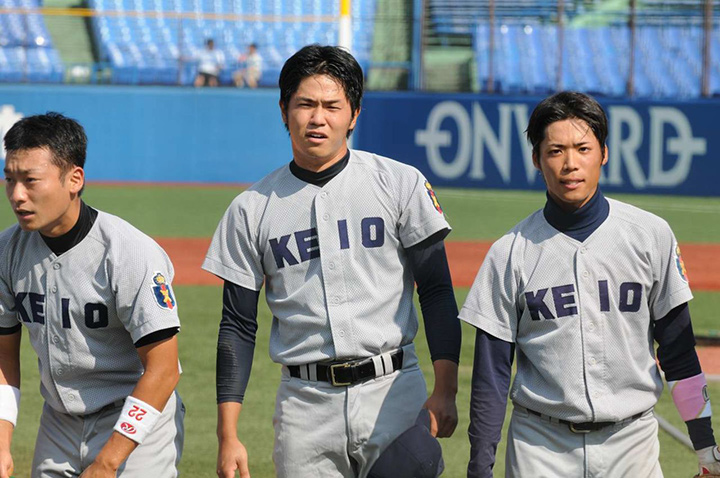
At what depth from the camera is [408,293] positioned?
3400mm

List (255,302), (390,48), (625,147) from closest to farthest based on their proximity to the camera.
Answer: (255,302) < (625,147) < (390,48)

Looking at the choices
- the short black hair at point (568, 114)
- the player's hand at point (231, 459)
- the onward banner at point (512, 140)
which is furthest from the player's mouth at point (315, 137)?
the onward banner at point (512, 140)

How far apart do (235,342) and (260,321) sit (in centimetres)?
561

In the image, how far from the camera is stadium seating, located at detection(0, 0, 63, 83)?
2109 centimetres

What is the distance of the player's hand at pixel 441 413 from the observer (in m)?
3.13

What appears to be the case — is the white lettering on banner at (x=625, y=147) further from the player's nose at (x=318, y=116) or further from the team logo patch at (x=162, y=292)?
the team logo patch at (x=162, y=292)

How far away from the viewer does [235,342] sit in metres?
3.35

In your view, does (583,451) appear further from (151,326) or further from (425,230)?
(151,326)

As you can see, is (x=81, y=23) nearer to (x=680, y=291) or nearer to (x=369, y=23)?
(x=369, y=23)

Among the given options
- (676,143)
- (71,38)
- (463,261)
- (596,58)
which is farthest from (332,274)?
(71,38)

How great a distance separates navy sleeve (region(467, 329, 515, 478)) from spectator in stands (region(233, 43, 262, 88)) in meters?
18.3

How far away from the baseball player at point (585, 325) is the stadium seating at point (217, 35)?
1847 cm

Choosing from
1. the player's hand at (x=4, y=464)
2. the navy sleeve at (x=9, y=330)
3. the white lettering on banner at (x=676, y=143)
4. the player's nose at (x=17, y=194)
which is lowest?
the white lettering on banner at (x=676, y=143)

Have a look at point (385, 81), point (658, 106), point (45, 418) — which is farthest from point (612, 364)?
point (385, 81)
